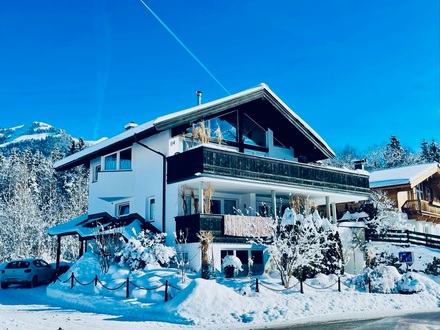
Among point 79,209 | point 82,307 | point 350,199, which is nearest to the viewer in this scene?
point 82,307

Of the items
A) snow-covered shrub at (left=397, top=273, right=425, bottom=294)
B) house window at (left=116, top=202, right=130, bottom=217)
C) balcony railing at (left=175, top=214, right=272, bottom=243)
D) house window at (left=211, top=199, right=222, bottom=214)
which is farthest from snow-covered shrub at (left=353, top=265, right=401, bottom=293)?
house window at (left=116, top=202, right=130, bottom=217)

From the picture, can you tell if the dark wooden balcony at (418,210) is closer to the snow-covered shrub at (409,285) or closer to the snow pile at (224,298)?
the snow pile at (224,298)

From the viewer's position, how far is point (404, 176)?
1516 inches

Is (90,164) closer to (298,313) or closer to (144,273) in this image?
(144,273)

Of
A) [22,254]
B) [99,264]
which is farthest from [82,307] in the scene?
[22,254]

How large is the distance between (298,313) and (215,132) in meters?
12.0

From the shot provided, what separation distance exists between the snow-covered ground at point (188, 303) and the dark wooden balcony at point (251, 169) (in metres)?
4.68

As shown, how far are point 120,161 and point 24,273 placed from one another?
7.64 m

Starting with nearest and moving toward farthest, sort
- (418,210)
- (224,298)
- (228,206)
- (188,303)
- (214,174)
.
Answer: (188,303) → (224,298) → (214,174) → (228,206) → (418,210)

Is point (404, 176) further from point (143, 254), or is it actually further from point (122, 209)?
point (143, 254)

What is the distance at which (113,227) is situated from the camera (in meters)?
23.7

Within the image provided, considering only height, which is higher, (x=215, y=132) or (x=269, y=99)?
(x=269, y=99)

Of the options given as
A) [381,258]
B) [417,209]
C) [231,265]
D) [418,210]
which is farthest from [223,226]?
[417,209]

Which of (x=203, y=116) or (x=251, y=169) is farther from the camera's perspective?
(x=203, y=116)
